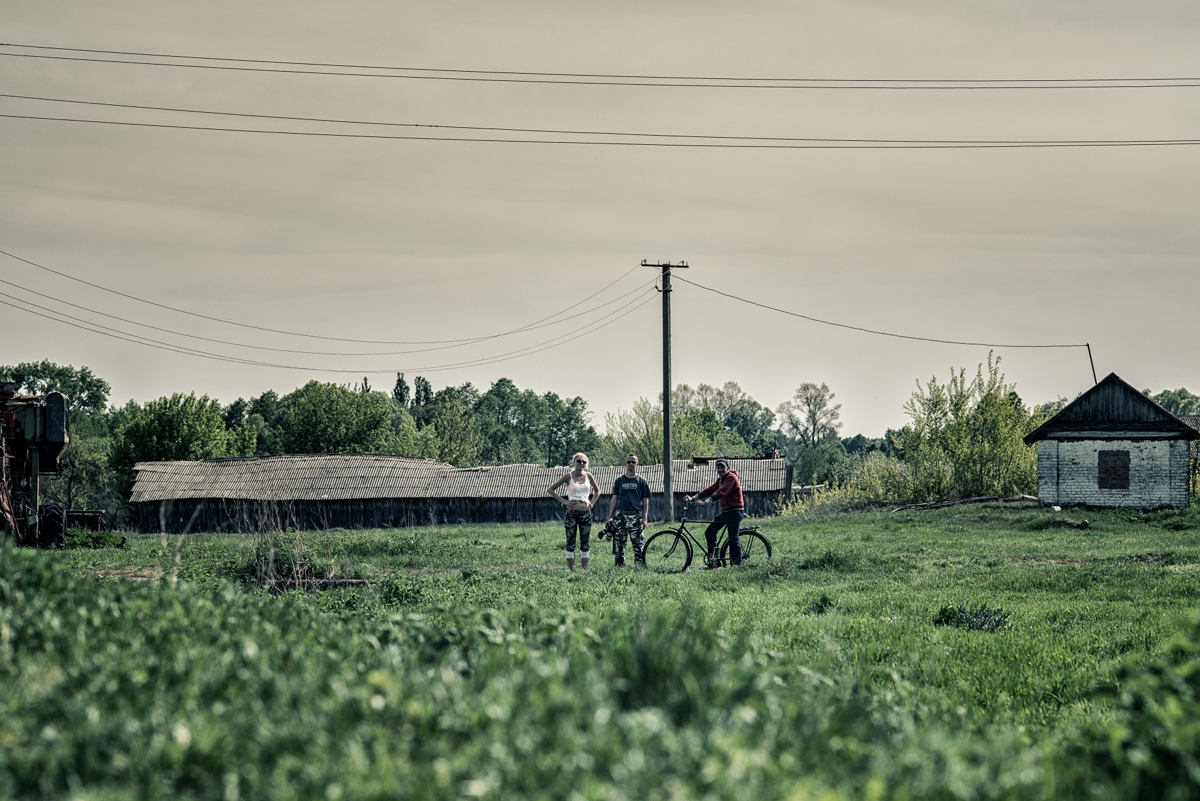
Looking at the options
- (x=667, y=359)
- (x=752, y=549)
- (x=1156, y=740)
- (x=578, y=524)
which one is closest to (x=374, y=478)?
(x=667, y=359)

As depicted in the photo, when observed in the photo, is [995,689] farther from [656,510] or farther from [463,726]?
[656,510]

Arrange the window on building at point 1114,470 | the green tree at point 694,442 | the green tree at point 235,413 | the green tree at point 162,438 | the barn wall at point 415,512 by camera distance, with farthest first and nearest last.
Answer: the green tree at point 235,413 → the green tree at point 694,442 → the green tree at point 162,438 → the barn wall at point 415,512 → the window on building at point 1114,470

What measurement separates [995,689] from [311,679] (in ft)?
16.6

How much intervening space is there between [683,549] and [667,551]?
62 cm

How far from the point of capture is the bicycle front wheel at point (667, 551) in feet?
48.8

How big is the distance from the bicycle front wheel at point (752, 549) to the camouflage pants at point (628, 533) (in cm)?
133

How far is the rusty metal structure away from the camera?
66.8 feet

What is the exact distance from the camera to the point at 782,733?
366 cm

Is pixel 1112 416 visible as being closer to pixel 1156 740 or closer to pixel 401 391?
pixel 1156 740

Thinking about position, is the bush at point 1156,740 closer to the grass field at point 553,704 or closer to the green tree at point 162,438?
the grass field at point 553,704

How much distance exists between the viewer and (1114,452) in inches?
1313

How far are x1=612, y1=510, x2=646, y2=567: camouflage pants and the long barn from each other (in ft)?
71.3

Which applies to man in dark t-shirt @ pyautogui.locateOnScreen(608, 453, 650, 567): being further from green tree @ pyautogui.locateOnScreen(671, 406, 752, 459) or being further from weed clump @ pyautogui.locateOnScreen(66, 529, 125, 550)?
green tree @ pyautogui.locateOnScreen(671, 406, 752, 459)

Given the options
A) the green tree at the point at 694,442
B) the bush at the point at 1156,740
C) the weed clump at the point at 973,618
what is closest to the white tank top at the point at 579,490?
the weed clump at the point at 973,618
